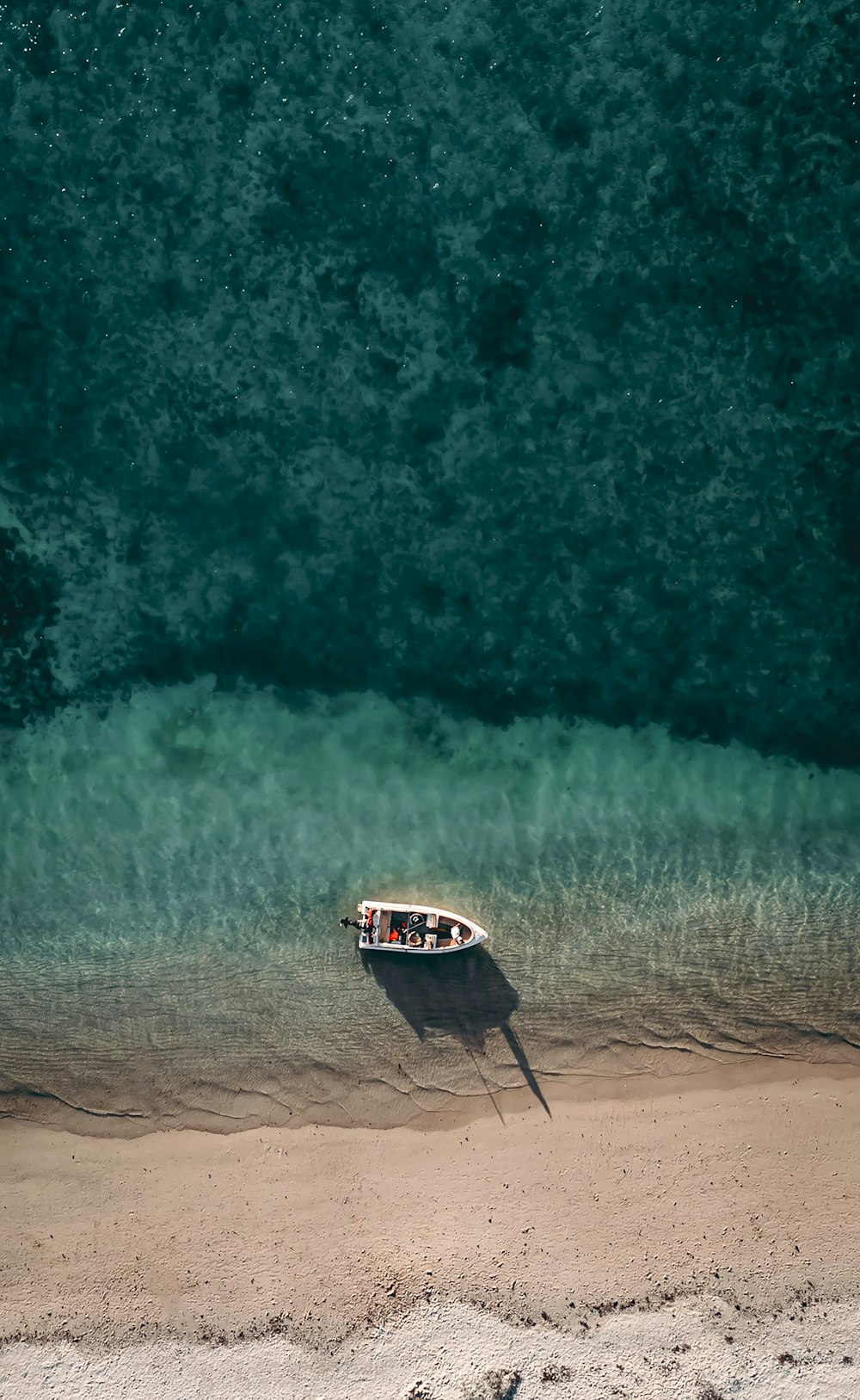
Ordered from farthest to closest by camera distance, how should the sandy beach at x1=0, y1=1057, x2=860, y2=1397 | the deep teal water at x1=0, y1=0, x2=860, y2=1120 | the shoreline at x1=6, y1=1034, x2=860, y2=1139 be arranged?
the shoreline at x1=6, y1=1034, x2=860, y2=1139 < the deep teal water at x1=0, y1=0, x2=860, y2=1120 < the sandy beach at x1=0, y1=1057, x2=860, y2=1397

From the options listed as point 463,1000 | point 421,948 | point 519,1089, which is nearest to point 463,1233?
point 519,1089

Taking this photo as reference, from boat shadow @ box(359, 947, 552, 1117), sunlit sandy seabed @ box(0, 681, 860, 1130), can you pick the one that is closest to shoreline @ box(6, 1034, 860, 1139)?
sunlit sandy seabed @ box(0, 681, 860, 1130)

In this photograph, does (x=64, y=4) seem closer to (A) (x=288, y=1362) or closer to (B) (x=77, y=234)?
(B) (x=77, y=234)

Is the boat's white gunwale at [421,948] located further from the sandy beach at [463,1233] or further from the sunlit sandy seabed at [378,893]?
the sandy beach at [463,1233]

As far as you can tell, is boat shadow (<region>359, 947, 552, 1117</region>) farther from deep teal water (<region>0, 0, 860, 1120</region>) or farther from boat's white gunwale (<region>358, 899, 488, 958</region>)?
boat's white gunwale (<region>358, 899, 488, 958</region>)

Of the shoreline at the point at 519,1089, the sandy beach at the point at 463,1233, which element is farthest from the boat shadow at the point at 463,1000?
the sandy beach at the point at 463,1233

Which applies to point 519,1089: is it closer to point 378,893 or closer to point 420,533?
point 378,893

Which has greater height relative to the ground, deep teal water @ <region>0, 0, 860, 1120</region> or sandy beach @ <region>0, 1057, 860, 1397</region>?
deep teal water @ <region>0, 0, 860, 1120</region>
